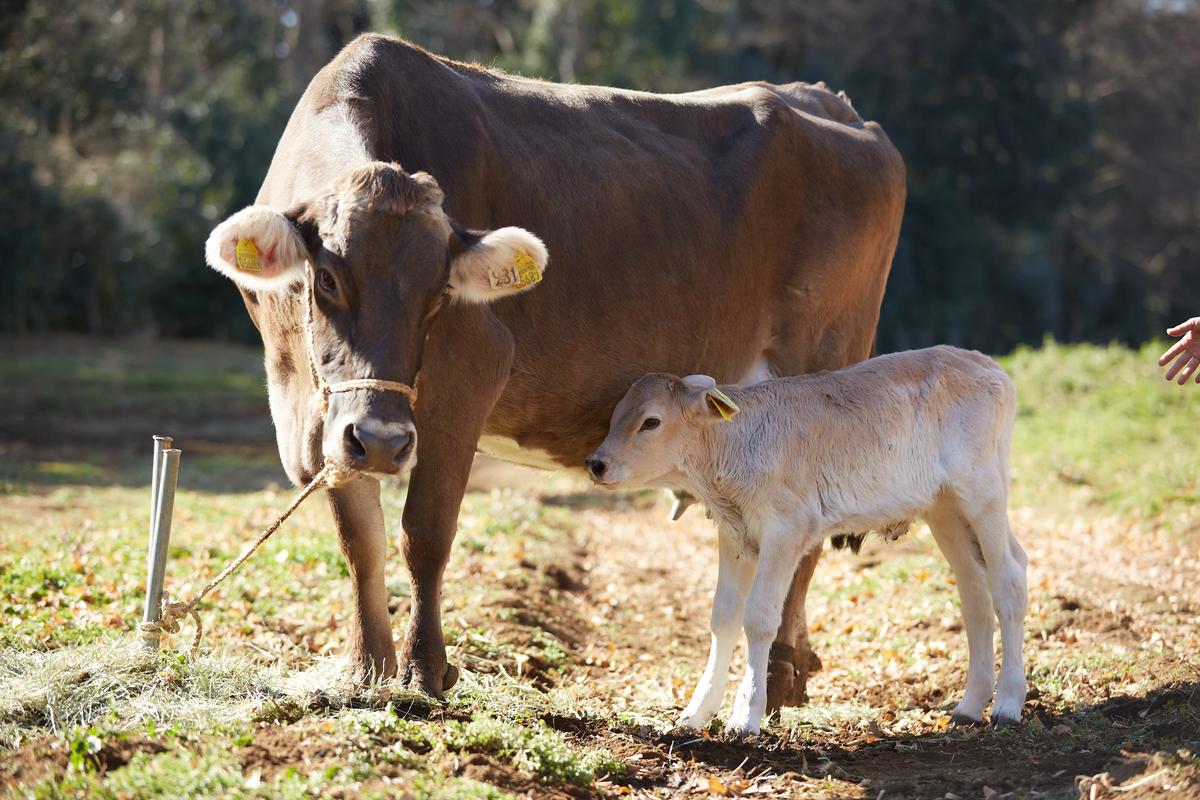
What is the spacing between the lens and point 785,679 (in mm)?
6914

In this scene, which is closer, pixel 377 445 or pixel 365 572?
pixel 377 445

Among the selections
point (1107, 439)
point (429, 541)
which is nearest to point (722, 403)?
point (429, 541)

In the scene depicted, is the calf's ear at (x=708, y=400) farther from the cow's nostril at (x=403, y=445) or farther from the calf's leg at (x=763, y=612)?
the cow's nostril at (x=403, y=445)

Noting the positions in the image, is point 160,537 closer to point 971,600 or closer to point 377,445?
point 377,445

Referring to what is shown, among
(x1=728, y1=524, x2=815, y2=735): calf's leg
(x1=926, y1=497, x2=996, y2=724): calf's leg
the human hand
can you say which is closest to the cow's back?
(x1=728, y1=524, x2=815, y2=735): calf's leg

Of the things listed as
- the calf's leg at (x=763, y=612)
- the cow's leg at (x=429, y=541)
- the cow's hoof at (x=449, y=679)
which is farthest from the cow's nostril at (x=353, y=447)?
the calf's leg at (x=763, y=612)

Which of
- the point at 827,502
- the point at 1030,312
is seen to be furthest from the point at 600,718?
the point at 1030,312

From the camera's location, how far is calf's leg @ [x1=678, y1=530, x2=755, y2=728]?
626 centimetres

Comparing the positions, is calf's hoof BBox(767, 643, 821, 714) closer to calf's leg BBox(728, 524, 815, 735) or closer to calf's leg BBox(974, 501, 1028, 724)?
calf's leg BBox(728, 524, 815, 735)

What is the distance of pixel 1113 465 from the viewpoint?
14523 mm

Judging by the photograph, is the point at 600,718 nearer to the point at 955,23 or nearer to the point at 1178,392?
the point at 1178,392

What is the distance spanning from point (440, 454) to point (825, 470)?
1970mm

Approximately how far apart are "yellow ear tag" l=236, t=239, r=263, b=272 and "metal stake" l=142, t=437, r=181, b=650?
1.32m

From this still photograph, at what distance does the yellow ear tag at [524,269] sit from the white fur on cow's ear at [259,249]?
0.86 m
